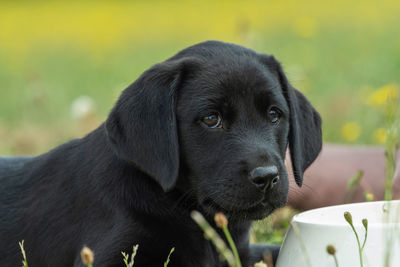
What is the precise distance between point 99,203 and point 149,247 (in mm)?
346

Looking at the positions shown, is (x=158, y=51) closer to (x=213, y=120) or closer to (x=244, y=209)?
(x=213, y=120)

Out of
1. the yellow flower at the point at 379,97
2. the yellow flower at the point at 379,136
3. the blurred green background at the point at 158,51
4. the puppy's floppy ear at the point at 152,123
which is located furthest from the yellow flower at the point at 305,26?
the puppy's floppy ear at the point at 152,123

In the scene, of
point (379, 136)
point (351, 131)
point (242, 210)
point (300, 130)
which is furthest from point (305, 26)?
point (242, 210)

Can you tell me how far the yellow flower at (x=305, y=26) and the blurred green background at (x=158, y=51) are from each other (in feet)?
0.08

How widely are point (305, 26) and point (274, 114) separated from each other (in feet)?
34.7

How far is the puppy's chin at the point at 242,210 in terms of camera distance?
3.22 metres

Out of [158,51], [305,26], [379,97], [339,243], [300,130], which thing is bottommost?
[305,26]

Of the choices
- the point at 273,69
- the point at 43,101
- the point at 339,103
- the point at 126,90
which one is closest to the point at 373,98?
the point at 339,103

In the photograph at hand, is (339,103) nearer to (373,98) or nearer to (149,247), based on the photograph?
(373,98)

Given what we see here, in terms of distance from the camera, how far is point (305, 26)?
A: 13805 mm

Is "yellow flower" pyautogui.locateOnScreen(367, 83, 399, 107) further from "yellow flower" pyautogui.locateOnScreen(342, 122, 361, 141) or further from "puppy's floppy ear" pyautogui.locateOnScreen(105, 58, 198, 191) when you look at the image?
"puppy's floppy ear" pyautogui.locateOnScreen(105, 58, 198, 191)

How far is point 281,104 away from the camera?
3479mm

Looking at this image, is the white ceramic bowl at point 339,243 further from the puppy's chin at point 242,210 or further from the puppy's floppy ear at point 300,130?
the puppy's floppy ear at point 300,130

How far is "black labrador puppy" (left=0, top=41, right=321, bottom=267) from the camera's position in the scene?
10.5ft
